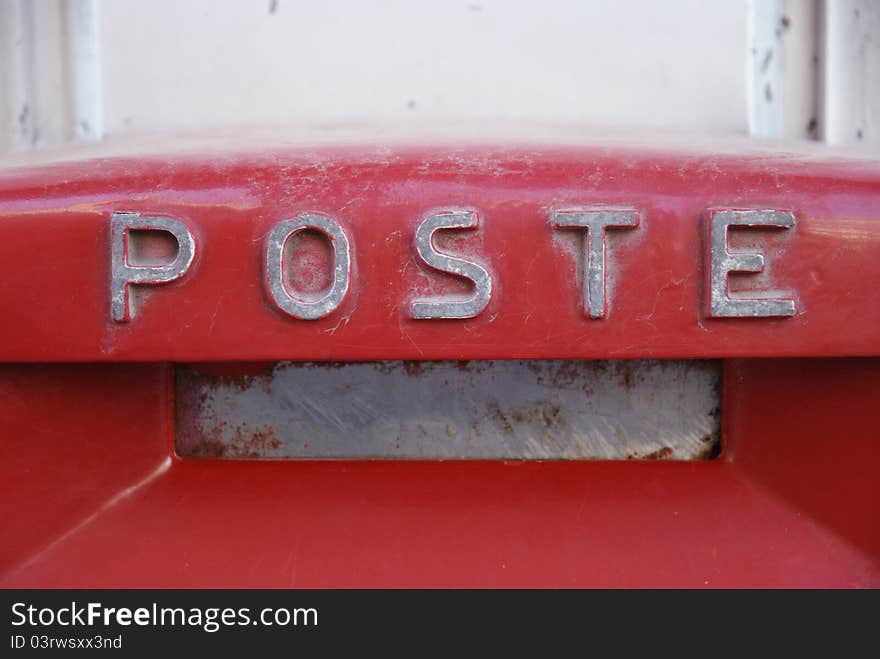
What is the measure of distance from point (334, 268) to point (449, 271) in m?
0.11

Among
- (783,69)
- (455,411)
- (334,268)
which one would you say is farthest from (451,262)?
(783,69)

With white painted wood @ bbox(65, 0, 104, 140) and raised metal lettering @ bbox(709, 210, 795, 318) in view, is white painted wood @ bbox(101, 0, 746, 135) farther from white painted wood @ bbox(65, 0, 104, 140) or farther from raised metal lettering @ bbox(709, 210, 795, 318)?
raised metal lettering @ bbox(709, 210, 795, 318)

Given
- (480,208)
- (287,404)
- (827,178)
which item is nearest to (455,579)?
(287,404)

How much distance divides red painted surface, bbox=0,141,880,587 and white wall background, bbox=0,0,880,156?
66 centimetres

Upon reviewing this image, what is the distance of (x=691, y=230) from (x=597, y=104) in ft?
2.58

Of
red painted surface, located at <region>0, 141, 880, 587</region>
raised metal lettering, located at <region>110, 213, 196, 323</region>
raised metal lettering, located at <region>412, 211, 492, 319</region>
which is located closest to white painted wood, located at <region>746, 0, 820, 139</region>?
red painted surface, located at <region>0, 141, 880, 587</region>

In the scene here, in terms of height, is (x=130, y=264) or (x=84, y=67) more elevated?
(x=84, y=67)

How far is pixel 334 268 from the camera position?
0.76 m

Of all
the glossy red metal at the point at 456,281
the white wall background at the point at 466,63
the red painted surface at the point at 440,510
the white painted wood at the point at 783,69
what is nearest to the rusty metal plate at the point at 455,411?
the red painted surface at the point at 440,510

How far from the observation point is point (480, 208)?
77 centimetres

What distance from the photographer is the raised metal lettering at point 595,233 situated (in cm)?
76

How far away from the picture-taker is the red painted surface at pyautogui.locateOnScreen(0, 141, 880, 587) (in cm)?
76

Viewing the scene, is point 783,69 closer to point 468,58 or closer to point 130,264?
point 468,58

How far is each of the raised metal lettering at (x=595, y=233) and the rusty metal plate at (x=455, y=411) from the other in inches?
6.5
